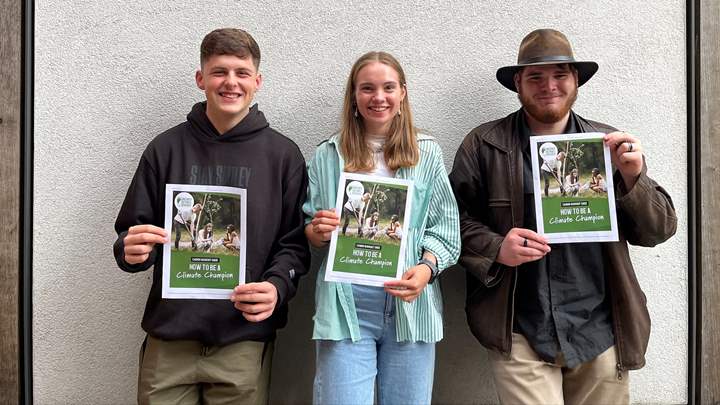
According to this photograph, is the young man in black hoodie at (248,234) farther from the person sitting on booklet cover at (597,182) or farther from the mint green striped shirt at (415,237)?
the person sitting on booklet cover at (597,182)

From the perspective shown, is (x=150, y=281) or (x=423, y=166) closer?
(x=423, y=166)

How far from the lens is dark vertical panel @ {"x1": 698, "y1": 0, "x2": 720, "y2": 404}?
8.60 feet

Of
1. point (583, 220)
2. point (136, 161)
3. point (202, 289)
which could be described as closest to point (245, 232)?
point (202, 289)

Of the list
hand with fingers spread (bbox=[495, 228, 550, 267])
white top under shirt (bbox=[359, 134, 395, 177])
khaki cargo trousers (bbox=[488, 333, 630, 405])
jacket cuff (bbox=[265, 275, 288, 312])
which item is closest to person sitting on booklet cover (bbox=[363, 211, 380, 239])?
white top under shirt (bbox=[359, 134, 395, 177])

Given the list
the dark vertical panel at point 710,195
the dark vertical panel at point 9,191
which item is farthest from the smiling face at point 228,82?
the dark vertical panel at point 710,195

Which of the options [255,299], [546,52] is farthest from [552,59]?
[255,299]

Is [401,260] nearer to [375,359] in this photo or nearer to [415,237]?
[415,237]

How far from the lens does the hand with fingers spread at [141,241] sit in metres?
1.87

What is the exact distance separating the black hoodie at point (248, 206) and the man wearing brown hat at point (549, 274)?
0.72m

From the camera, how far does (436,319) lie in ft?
6.75

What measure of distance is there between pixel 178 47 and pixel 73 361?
154 centimetres

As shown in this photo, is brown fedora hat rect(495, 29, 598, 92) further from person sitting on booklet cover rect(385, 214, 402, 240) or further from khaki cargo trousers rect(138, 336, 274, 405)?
khaki cargo trousers rect(138, 336, 274, 405)

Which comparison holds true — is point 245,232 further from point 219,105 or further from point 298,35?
point 298,35

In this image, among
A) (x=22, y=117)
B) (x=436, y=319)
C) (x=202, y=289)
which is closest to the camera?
(x=202, y=289)
